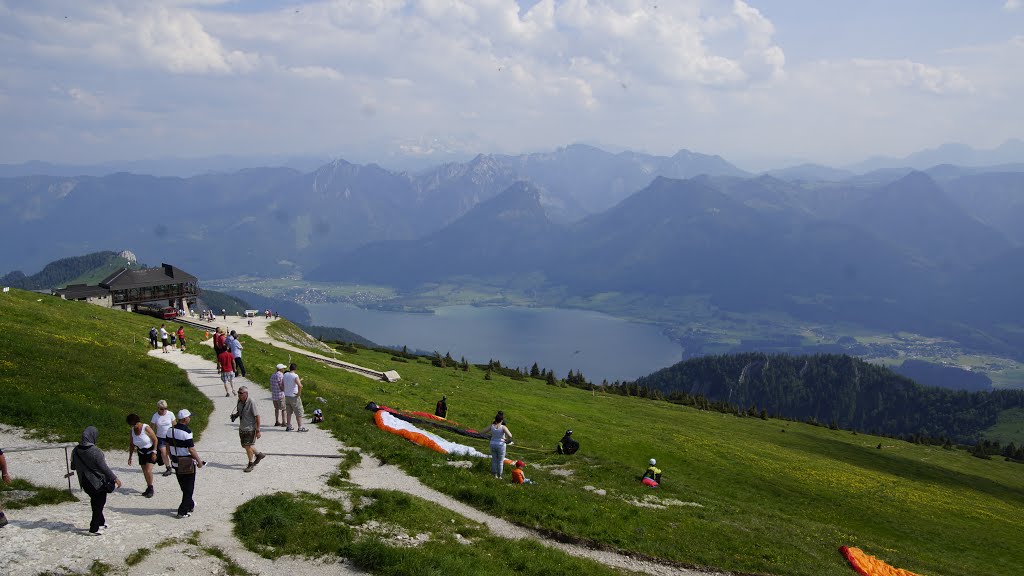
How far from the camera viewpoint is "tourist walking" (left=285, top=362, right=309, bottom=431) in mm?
27047

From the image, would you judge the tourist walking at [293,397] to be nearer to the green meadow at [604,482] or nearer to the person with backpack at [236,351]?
the green meadow at [604,482]

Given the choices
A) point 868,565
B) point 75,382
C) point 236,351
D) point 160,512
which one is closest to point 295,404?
point 160,512

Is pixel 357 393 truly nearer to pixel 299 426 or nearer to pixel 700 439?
pixel 299 426

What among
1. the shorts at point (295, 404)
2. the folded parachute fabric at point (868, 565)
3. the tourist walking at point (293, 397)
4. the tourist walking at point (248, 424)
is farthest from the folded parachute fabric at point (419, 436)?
the folded parachute fabric at point (868, 565)

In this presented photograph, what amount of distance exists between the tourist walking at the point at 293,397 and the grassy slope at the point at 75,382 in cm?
386

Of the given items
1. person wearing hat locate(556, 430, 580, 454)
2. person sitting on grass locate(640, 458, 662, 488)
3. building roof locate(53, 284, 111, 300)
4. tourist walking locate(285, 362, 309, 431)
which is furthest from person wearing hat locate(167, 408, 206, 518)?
building roof locate(53, 284, 111, 300)

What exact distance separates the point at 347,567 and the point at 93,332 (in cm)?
3790

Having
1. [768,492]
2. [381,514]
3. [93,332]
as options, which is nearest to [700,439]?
[768,492]

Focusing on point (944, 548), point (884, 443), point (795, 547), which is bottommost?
point (884, 443)

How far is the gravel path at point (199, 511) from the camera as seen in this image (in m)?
14.7

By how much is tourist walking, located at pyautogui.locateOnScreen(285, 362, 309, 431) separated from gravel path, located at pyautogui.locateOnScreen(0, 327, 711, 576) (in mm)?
719

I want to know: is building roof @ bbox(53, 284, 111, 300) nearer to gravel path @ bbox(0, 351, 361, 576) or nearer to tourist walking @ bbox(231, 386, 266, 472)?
gravel path @ bbox(0, 351, 361, 576)

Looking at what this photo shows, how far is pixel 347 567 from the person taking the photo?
50.9 ft

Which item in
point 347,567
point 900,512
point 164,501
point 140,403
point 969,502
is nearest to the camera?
point 347,567
